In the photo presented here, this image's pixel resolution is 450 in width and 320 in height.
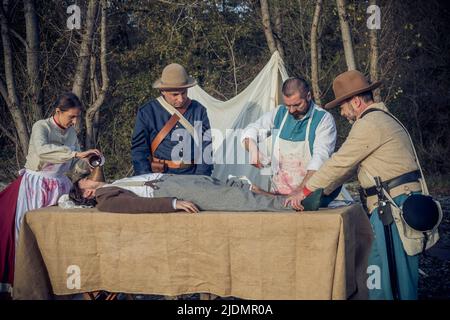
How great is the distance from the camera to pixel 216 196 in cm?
370

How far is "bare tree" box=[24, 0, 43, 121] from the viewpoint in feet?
25.2

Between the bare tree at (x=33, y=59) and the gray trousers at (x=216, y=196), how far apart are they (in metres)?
4.34

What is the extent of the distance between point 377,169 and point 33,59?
5.48 meters

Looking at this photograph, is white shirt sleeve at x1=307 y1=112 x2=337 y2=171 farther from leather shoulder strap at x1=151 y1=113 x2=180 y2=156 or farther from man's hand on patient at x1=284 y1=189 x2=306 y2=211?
leather shoulder strap at x1=151 y1=113 x2=180 y2=156

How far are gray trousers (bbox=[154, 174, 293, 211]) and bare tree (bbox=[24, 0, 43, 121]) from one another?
4.34 m

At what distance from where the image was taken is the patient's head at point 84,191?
4.00m

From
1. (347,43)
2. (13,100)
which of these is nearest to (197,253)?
(13,100)

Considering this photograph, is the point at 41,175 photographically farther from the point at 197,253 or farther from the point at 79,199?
the point at 197,253

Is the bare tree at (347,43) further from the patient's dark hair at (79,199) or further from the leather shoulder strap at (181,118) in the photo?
the patient's dark hair at (79,199)

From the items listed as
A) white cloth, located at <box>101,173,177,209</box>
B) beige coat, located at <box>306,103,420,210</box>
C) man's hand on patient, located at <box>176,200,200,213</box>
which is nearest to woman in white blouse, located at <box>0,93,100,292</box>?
white cloth, located at <box>101,173,177,209</box>

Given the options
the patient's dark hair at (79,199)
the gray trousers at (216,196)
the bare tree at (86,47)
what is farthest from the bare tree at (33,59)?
the gray trousers at (216,196)
